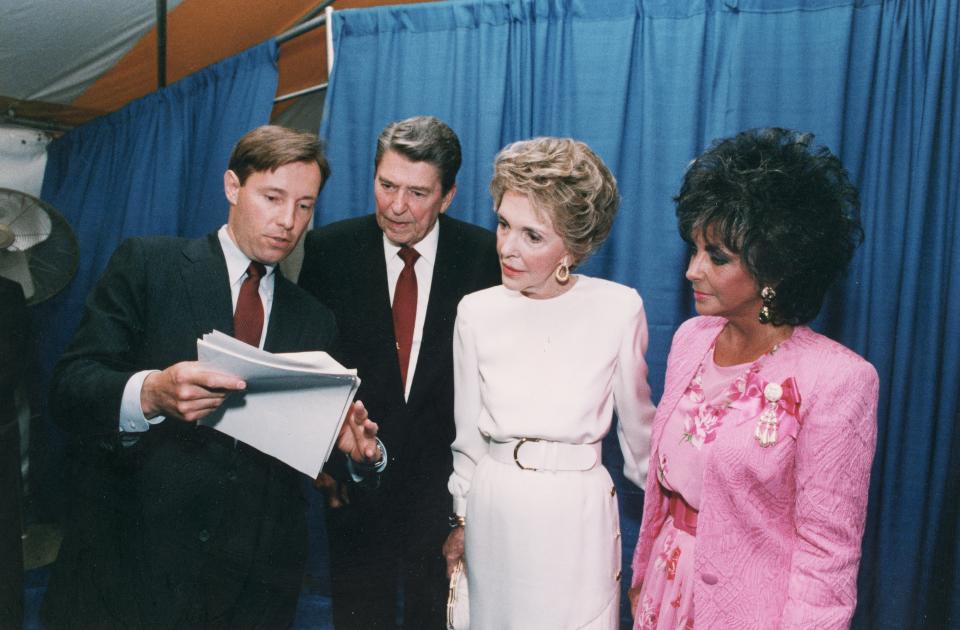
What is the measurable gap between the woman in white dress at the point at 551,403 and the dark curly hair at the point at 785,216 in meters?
0.32

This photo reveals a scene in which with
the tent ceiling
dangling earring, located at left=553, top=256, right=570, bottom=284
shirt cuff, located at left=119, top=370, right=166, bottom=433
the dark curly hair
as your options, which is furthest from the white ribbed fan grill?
the dark curly hair

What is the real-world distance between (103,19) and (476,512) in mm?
3457

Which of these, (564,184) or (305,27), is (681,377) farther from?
(305,27)

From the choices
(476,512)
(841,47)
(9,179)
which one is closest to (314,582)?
(476,512)

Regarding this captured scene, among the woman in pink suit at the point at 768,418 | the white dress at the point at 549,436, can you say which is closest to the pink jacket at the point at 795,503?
the woman in pink suit at the point at 768,418

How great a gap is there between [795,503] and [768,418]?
18 centimetres

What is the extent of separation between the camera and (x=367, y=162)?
3.12 metres

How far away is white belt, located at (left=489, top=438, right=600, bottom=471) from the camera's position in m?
1.69

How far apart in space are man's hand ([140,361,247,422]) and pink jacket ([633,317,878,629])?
98cm

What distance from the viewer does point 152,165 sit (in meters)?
4.36

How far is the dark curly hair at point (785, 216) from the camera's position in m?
1.46

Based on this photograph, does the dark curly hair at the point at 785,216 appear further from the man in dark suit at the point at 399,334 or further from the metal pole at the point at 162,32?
the metal pole at the point at 162,32

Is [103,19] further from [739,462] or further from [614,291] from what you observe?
[739,462]

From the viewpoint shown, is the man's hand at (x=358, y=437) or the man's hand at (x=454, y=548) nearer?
the man's hand at (x=358, y=437)
